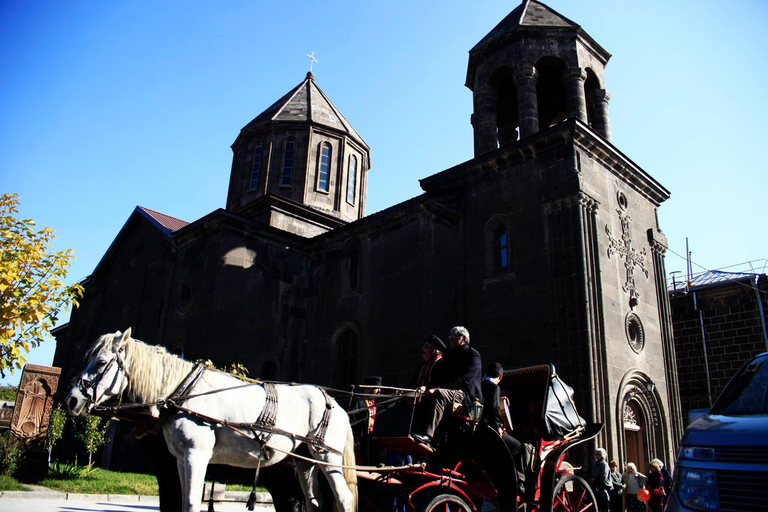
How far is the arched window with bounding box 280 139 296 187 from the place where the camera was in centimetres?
2169

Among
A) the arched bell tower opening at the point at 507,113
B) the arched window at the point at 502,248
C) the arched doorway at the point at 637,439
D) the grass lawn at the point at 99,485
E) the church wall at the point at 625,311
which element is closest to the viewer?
the grass lawn at the point at 99,485

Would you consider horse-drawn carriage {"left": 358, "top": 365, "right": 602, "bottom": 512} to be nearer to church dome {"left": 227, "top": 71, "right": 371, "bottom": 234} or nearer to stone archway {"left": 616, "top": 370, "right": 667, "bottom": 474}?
stone archway {"left": 616, "top": 370, "right": 667, "bottom": 474}

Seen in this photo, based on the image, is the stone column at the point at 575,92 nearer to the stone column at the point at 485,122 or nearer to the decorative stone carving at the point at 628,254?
the stone column at the point at 485,122

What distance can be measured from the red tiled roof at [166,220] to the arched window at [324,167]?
18.9ft

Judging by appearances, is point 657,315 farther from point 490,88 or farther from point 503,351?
point 490,88

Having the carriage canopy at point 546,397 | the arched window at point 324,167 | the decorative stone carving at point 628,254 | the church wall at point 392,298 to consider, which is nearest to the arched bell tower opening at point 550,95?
the decorative stone carving at point 628,254

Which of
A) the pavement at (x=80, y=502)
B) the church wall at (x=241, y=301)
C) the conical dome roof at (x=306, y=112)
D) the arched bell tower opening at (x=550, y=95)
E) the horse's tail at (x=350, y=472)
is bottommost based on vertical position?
the pavement at (x=80, y=502)

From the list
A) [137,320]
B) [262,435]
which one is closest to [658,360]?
[262,435]

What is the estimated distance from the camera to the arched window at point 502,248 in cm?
1415

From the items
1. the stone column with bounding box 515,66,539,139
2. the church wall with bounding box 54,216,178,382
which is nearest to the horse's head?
the stone column with bounding box 515,66,539,139

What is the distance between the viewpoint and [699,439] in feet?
12.4

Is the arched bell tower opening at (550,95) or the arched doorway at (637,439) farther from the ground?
the arched bell tower opening at (550,95)

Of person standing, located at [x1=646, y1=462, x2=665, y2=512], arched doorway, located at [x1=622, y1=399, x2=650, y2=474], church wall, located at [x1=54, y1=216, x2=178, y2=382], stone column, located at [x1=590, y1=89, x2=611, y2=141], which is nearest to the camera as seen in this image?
person standing, located at [x1=646, y1=462, x2=665, y2=512]

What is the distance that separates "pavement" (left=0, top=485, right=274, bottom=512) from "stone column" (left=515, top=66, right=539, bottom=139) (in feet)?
35.8
